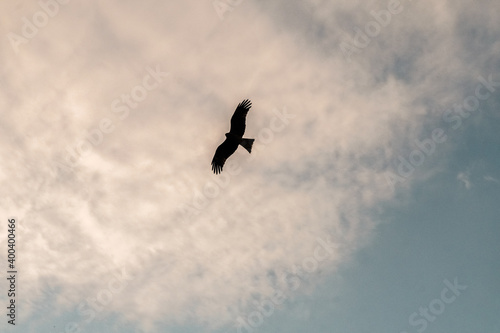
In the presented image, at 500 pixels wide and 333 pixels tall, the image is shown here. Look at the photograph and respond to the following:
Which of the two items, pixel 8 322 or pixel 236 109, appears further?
pixel 8 322

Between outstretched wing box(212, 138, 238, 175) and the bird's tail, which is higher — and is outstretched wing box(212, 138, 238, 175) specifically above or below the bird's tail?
above

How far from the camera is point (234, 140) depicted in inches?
768

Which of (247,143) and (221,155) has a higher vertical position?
(221,155)

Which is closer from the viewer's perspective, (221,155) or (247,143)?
(247,143)

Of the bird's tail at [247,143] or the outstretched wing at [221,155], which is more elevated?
the outstretched wing at [221,155]

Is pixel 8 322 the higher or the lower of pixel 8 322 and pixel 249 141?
the higher

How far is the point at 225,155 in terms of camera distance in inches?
789

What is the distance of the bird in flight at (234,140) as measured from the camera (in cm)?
1909

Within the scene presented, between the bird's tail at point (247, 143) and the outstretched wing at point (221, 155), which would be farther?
the outstretched wing at point (221, 155)

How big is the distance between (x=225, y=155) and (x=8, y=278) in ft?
47.4

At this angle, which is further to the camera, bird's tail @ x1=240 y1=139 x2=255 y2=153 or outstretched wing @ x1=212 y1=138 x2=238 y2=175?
outstretched wing @ x1=212 y1=138 x2=238 y2=175

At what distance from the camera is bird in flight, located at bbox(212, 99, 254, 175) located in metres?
19.1

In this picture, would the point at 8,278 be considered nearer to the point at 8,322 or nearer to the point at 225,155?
the point at 8,322

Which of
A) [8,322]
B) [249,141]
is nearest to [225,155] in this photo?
[249,141]
